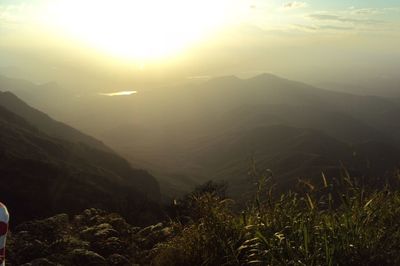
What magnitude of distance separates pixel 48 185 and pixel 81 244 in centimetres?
5957

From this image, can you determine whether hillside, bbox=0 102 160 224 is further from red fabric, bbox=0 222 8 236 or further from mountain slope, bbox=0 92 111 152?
mountain slope, bbox=0 92 111 152

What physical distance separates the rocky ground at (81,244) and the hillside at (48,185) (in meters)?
22.9

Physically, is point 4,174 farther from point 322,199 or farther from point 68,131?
point 68,131

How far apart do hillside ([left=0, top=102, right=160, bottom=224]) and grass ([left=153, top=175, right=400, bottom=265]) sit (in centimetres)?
2717

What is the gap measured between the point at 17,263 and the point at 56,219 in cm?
218

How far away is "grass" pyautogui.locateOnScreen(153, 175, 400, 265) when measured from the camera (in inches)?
185

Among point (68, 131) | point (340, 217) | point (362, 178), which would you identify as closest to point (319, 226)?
point (340, 217)

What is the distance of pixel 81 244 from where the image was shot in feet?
27.4

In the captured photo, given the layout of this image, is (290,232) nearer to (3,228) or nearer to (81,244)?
(3,228)

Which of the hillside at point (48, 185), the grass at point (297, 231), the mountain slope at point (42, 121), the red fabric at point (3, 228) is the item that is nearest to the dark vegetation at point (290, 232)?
the grass at point (297, 231)

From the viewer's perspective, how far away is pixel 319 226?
500cm

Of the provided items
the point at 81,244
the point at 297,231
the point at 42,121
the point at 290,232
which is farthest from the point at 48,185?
the point at 42,121

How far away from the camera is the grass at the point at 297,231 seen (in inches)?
185

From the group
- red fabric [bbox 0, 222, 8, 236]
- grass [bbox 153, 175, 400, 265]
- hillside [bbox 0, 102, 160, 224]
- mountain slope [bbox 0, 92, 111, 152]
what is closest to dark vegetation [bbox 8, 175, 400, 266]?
grass [bbox 153, 175, 400, 265]
